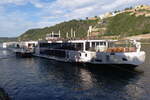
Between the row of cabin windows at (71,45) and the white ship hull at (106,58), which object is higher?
the row of cabin windows at (71,45)

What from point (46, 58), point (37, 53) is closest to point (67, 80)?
point (46, 58)

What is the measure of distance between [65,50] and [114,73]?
68.2ft

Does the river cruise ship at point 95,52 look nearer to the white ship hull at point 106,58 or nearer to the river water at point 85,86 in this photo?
the white ship hull at point 106,58

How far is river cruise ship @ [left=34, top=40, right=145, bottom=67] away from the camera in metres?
37.8

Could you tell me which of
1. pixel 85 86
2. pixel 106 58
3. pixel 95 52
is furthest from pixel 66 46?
pixel 85 86

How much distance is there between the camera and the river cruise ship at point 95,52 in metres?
37.8

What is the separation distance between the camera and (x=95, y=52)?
43.7 metres

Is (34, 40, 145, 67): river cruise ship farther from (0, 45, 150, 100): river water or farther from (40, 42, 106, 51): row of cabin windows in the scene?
(0, 45, 150, 100): river water

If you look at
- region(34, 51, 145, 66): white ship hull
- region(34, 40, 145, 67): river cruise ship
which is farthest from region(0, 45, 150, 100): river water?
region(34, 40, 145, 67): river cruise ship

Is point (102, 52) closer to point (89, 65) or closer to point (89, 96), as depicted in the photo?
point (89, 65)

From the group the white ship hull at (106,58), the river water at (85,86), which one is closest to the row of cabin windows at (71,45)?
the white ship hull at (106,58)

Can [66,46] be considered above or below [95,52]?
above

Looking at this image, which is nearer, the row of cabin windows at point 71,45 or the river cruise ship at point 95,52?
the river cruise ship at point 95,52

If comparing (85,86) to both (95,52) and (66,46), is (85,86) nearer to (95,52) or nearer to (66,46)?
(95,52)
